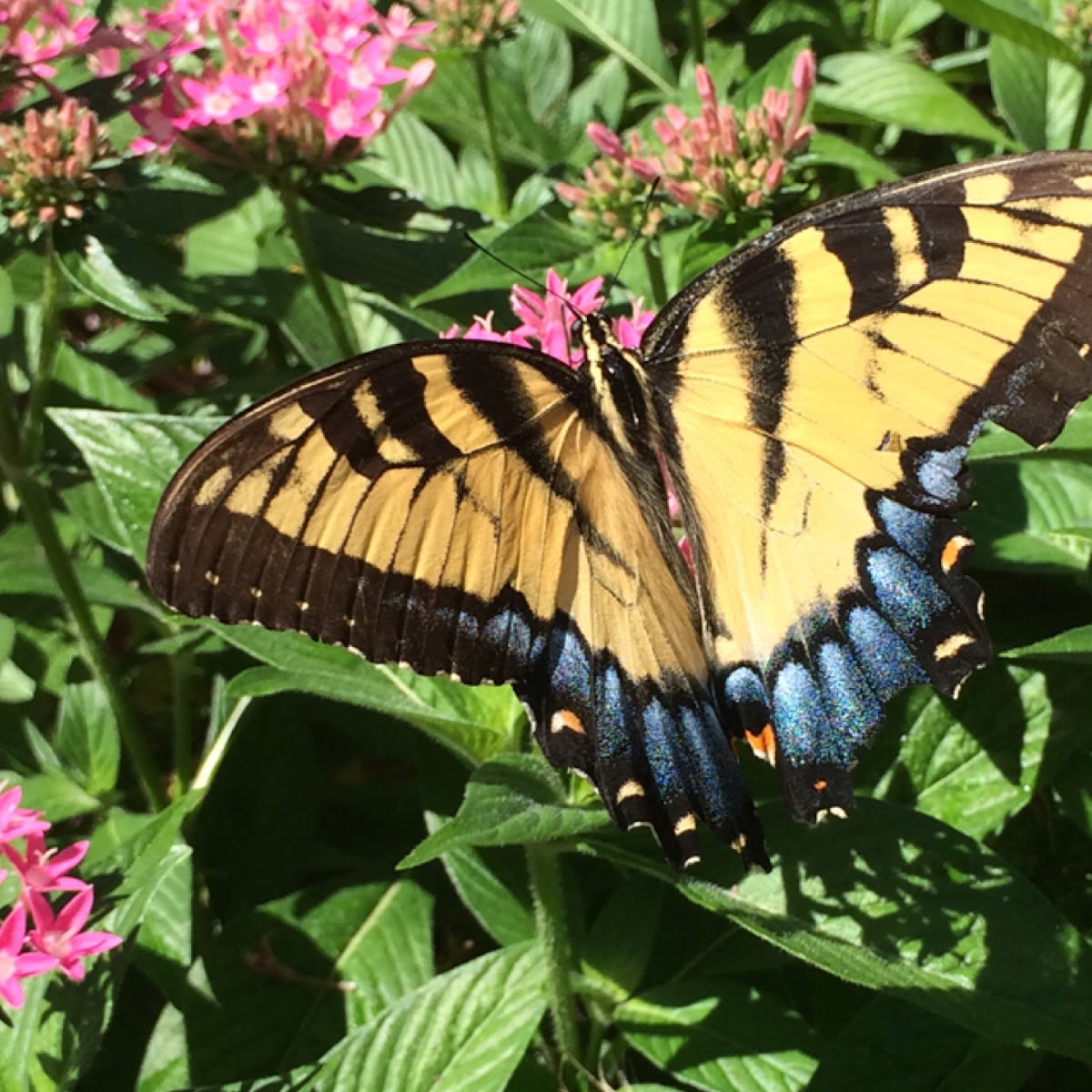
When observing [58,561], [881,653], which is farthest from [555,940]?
[58,561]

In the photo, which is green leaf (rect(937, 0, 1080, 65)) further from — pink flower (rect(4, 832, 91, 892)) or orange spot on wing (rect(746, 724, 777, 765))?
pink flower (rect(4, 832, 91, 892))

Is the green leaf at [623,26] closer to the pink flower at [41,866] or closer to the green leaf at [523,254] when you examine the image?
the green leaf at [523,254]

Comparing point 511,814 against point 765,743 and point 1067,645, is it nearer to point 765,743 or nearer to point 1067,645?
point 765,743

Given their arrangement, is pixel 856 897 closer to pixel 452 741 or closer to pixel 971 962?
pixel 971 962

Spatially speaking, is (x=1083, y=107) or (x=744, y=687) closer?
(x=744, y=687)

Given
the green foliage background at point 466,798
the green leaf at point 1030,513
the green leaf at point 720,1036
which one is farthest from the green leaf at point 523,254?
the green leaf at point 720,1036

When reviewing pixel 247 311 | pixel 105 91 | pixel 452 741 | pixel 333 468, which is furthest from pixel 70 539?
pixel 333 468

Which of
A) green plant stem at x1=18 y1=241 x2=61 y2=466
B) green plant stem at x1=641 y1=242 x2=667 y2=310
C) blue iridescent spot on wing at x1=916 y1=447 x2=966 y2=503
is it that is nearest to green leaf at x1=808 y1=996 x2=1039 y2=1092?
blue iridescent spot on wing at x1=916 y1=447 x2=966 y2=503
